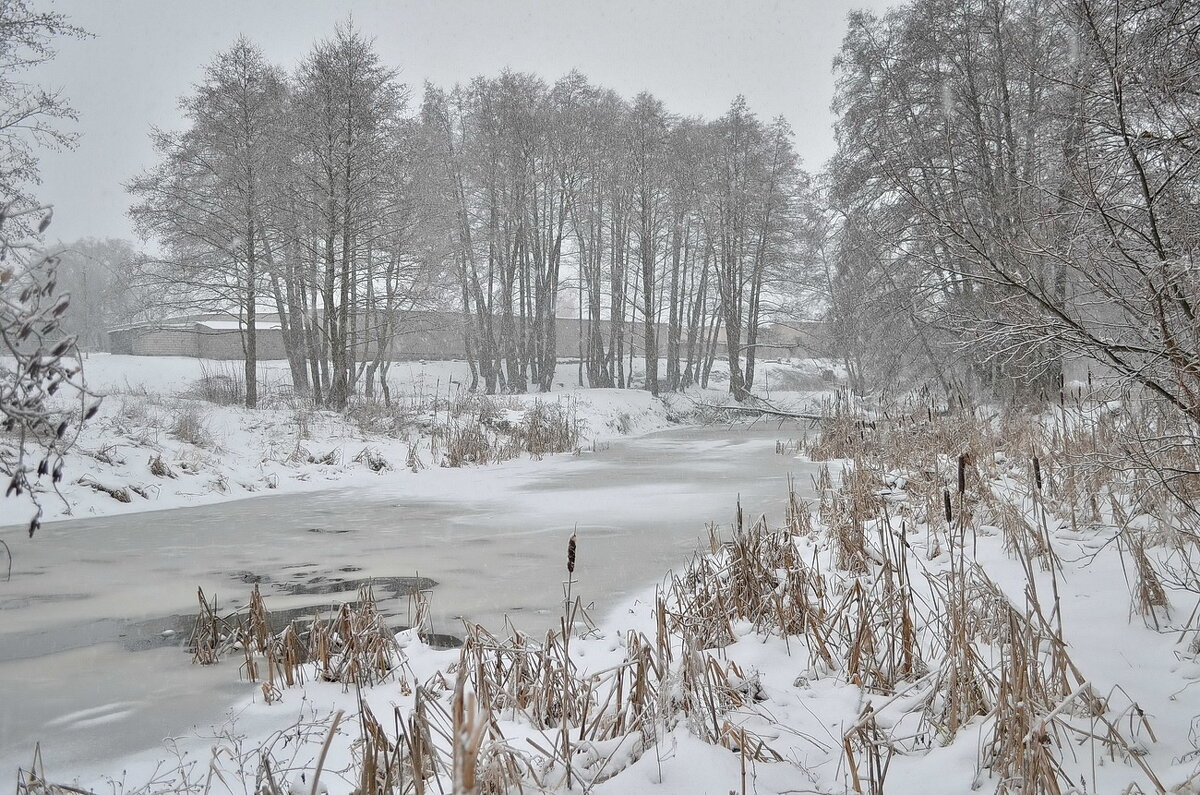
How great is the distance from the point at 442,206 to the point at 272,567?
15.7 meters

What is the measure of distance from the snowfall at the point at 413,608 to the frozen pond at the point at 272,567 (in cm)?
2

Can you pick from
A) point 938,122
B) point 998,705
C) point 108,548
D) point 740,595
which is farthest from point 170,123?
point 998,705

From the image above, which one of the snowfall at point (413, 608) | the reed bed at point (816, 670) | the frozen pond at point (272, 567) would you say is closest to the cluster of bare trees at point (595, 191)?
the snowfall at point (413, 608)

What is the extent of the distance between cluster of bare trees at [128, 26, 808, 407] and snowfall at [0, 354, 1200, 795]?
6089 mm

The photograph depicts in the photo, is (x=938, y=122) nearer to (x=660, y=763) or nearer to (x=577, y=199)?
(x=660, y=763)

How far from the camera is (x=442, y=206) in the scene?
1975 cm

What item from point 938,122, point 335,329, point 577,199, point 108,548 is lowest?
point 108,548

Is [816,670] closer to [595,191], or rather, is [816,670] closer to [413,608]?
[413,608]

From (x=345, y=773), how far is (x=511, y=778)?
82 cm

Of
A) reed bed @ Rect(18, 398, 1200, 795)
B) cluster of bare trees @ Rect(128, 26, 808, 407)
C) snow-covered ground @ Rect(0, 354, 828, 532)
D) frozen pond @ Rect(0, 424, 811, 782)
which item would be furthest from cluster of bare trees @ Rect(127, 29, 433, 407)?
reed bed @ Rect(18, 398, 1200, 795)

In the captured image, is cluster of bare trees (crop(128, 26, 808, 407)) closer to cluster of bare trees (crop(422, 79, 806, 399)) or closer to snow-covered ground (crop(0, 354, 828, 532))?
cluster of bare trees (crop(422, 79, 806, 399))

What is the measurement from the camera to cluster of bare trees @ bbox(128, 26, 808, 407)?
1577 cm

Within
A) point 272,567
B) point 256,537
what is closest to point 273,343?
point 256,537

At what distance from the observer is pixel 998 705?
205cm
